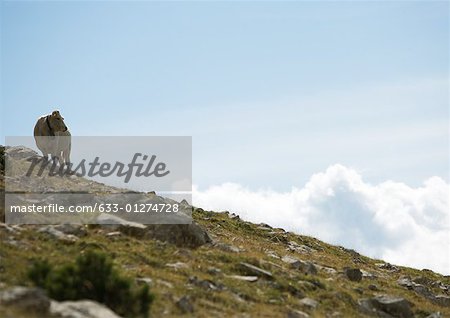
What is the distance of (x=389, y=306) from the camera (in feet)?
62.3

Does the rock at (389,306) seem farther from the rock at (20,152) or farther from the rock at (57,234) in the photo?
the rock at (20,152)

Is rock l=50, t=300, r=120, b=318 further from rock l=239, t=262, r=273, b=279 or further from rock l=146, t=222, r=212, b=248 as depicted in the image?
rock l=146, t=222, r=212, b=248

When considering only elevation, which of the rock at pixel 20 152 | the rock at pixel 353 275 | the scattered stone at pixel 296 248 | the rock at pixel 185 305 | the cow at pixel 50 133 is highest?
the cow at pixel 50 133

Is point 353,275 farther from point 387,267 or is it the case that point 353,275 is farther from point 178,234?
point 387,267

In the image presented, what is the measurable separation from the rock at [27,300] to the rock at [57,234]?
6.46 meters

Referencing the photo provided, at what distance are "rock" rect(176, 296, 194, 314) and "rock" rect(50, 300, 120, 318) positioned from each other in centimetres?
343

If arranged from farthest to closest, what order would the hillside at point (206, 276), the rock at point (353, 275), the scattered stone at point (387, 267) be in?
the scattered stone at point (387, 267)
the rock at point (353, 275)
the hillside at point (206, 276)

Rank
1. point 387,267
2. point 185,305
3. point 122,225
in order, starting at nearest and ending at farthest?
point 185,305, point 122,225, point 387,267

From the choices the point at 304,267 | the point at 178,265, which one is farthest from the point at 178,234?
the point at 304,267

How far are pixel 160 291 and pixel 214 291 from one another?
1987mm

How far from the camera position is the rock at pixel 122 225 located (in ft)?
62.5

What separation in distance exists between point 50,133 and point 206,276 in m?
16.0

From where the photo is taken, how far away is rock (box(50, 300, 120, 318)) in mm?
9722

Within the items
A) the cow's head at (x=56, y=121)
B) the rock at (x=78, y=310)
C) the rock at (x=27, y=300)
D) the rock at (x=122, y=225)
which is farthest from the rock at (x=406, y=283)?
the rock at (x=27, y=300)
